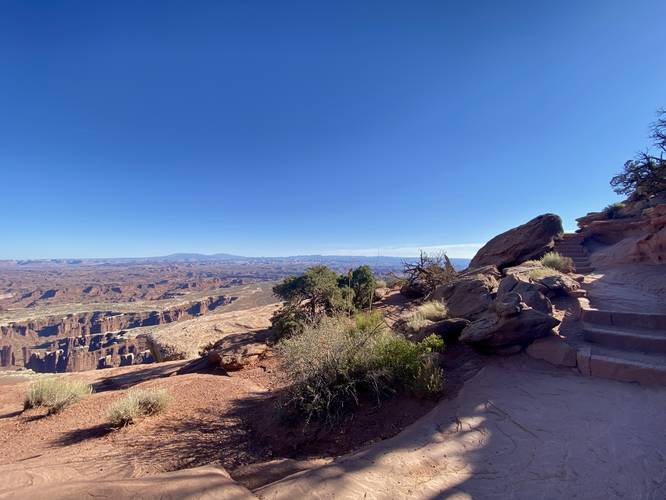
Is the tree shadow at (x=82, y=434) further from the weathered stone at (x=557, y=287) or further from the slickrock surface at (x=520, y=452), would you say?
the weathered stone at (x=557, y=287)

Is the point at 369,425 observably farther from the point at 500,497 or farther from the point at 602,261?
the point at 602,261

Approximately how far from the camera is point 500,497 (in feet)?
8.73

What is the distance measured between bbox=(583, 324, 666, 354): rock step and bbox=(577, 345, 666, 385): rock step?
0.25 metres

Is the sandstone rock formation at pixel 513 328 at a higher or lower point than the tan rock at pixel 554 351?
higher

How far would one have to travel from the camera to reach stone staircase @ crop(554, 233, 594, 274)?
1223 centimetres

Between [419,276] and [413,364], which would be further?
[419,276]

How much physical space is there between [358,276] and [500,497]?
489 inches

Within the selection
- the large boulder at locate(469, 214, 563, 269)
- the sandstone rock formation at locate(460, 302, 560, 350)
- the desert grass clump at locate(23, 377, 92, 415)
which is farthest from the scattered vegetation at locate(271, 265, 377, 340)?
the large boulder at locate(469, 214, 563, 269)

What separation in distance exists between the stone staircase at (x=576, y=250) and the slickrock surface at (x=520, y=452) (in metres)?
9.80

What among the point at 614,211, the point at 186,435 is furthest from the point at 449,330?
the point at 614,211

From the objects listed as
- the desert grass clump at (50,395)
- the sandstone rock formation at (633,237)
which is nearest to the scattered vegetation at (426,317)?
the desert grass clump at (50,395)

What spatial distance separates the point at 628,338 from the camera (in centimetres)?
543

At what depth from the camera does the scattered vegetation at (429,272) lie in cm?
1266

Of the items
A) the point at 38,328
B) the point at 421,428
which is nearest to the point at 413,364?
the point at 421,428
